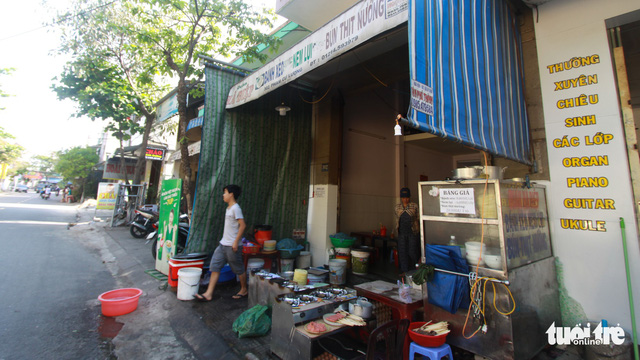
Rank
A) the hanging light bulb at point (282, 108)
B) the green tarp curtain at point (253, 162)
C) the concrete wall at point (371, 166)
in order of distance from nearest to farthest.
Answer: the green tarp curtain at point (253, 162) → the hanging light bulb at point (282, 108) → the concrete wall at point (371, 166)

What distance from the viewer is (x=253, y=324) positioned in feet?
11.1

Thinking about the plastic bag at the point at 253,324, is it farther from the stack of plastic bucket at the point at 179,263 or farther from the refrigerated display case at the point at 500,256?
the refrigerated display case at the point at 500,256

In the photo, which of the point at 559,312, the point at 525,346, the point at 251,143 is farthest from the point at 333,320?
the point at 251,143

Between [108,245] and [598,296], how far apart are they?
38.0ft

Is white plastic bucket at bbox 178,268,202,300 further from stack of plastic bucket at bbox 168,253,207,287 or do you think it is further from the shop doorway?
the shop doorway

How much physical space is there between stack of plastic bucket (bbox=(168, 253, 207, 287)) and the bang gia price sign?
4.17 metres

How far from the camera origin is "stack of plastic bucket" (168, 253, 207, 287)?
4.78m

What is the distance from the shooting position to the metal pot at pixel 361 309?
9.81 ft

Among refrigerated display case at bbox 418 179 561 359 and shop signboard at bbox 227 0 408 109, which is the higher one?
shop signboard at bbox 227 0 408 109

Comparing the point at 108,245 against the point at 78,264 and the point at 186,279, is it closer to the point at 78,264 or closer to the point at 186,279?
the point at 78,264

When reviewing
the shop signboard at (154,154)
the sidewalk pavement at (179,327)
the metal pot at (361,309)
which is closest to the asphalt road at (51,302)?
the sidewalk pavement at (179,327)

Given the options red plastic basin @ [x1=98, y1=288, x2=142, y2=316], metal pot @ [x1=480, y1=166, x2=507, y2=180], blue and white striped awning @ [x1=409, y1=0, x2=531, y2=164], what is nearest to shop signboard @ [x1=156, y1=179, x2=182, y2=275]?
red plastic basin @ [x1=98, y1=288, x2=142, y2=316]

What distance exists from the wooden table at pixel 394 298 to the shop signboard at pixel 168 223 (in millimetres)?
3827

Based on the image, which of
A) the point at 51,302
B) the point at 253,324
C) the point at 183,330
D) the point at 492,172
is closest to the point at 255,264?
the point at 183,330
